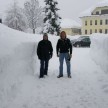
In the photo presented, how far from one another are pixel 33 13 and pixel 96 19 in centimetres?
2455

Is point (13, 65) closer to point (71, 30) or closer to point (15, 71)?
point (15, 71)

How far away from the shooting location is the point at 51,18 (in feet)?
180

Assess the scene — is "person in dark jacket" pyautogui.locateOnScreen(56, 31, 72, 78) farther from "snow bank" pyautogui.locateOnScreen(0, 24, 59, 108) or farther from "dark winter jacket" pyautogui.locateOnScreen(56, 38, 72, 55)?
Answer: "snow bank" pyautogui.locateOnScreen(0, 24, 59, 108)

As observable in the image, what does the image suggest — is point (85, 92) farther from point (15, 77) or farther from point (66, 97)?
point (15, 77)

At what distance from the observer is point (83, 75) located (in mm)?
13711

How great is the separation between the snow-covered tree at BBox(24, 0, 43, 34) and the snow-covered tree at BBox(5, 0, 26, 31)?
161 centimetres

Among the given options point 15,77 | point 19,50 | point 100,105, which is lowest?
point 100,105

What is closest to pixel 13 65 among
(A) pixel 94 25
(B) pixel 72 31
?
(A) pixel 94 25

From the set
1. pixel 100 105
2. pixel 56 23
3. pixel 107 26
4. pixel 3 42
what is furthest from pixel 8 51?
→ pixel 107 26

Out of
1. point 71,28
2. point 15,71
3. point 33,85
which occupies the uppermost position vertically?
point 71,28

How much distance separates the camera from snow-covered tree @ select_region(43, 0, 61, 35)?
54.5m

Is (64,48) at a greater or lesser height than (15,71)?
greater

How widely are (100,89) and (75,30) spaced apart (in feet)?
312

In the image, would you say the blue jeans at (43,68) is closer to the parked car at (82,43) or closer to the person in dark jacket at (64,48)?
the person in dark jacket at (64,48)
